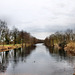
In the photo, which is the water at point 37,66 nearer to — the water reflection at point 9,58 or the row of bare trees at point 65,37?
the water reflection at point 9,58

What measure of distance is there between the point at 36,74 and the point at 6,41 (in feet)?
245

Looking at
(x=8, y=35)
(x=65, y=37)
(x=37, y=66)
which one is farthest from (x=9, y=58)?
(x=65, y=37)

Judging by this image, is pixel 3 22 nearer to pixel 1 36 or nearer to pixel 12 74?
pixel 1 36

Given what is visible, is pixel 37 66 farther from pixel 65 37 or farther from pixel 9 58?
pixel 65 37

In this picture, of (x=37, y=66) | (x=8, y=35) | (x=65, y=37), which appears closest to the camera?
(x=37, y=66)

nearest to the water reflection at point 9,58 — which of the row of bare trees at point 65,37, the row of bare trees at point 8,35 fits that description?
the row of bare trees at point 8,35

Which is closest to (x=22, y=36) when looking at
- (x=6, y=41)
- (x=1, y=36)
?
(x=6, y=41)

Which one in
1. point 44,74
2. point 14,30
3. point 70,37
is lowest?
point 44,74

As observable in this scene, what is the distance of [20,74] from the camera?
14672 millimetres

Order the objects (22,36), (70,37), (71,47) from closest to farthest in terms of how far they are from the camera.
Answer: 1. (71,47)
2. (70,37)
3. (22,36)

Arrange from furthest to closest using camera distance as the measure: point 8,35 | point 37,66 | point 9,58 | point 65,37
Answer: point 65,37 < point 8,35 < point 9,58 < point 37,66

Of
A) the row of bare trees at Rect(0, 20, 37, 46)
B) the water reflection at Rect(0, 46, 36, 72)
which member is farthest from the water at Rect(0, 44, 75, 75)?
the row of bare trees at Rect(0, 20, 37, 46)

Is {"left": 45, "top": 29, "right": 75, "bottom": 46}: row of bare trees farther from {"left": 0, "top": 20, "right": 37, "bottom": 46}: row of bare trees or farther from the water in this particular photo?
the water

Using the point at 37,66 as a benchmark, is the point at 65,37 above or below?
above
